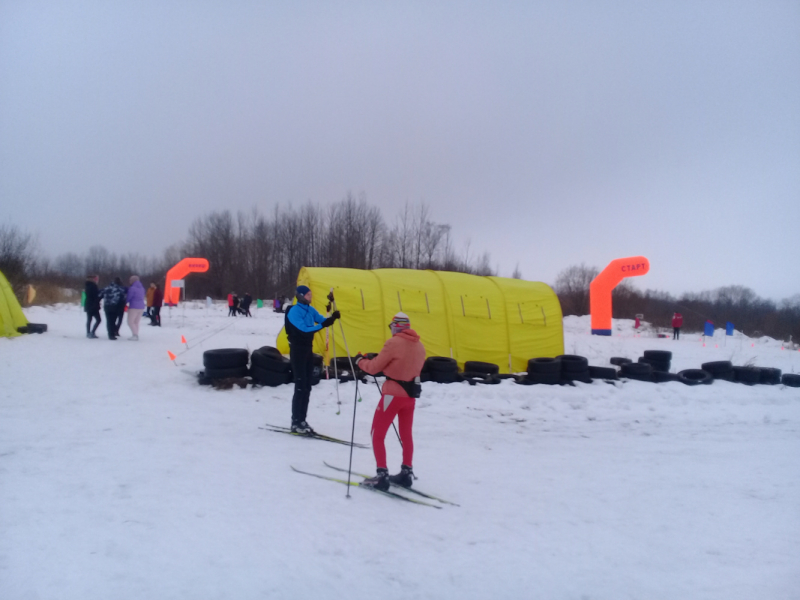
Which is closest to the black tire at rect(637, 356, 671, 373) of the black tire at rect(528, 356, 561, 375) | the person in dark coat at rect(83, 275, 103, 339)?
the black tire at rect(528, 356, 561, 375)

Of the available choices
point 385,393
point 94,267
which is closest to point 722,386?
point 385,393

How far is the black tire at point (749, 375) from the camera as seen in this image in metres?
12.0

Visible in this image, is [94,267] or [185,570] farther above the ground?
[94,267]

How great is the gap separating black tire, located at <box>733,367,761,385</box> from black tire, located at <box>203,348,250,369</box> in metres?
12.3

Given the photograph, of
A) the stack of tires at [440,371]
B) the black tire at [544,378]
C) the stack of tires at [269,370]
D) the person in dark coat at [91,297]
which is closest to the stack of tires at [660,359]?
the black tire at [544,378]

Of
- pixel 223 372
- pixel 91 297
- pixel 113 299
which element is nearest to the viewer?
pixel 223 372

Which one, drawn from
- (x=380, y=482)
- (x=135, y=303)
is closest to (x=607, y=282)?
(x=135, y=303)

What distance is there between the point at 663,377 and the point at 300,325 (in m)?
9.46

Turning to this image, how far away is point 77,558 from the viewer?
333 centimetres

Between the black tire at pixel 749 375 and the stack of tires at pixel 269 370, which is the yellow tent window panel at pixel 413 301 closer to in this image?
the stack of tires at pixel 269 370

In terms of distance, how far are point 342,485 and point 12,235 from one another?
107 feet

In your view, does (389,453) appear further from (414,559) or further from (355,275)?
(355,275)

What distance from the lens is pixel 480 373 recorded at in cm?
1132

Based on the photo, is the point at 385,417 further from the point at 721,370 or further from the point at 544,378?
the point at 721,370
